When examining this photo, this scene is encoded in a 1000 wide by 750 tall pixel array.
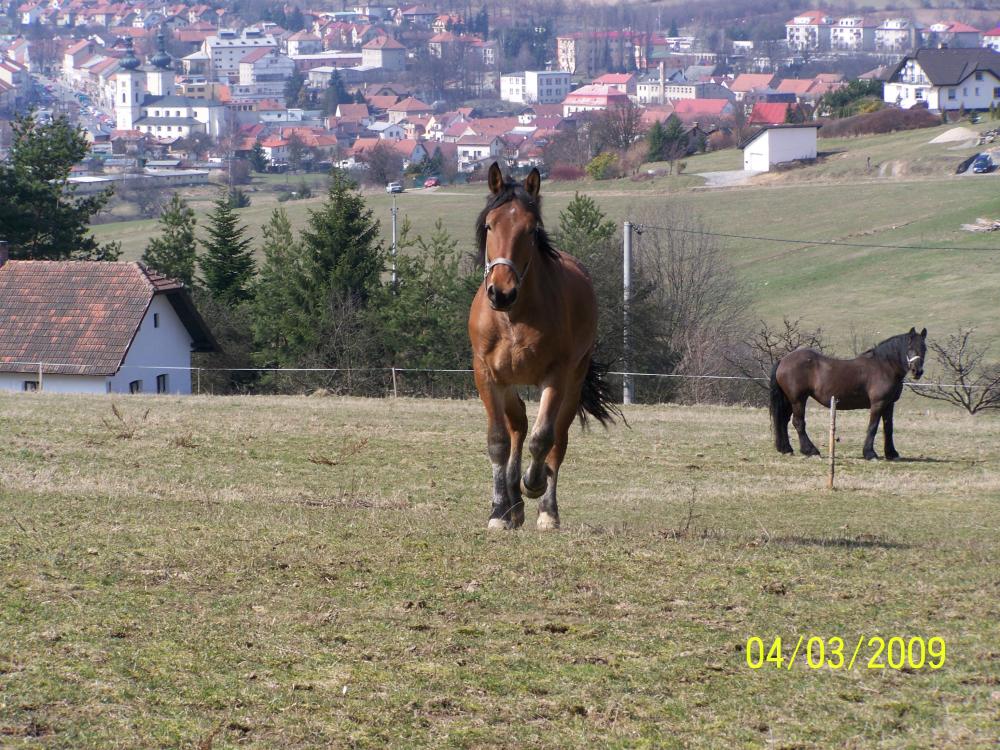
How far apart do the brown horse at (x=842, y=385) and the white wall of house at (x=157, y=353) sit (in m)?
23.0

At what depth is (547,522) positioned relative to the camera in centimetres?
1002

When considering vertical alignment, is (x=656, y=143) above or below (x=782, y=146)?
above

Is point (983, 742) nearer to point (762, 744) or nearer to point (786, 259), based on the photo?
point (762, 744)

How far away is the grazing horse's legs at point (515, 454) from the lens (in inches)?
392

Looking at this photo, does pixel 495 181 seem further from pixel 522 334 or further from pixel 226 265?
pixel 226 265

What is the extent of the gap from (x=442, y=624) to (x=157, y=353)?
116 ft

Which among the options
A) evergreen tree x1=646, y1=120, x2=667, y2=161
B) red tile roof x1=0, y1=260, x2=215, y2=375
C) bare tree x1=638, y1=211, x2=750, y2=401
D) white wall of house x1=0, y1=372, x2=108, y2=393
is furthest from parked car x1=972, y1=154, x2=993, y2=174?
white wall of house x1=0, y1=372, x2=108, y2=393

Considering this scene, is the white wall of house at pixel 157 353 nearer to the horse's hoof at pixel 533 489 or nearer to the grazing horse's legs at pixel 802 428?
the grazing horse's legs at pixel 802 428

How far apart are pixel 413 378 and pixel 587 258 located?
8526 millimetres

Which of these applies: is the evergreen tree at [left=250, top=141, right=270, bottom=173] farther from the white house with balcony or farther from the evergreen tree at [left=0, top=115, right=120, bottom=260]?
the evergreen tree at [left=0, top=115, right=120, bottom=260]

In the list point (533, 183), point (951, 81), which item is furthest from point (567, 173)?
point (533, 183)

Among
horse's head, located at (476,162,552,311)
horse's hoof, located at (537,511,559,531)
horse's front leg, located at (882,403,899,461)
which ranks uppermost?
horse's head, located at (476,162,552,311)

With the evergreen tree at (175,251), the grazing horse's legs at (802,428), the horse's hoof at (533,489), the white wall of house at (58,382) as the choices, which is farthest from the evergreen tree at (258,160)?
the horse's hoof at (533,489)

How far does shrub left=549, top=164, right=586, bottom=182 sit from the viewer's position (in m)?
110
